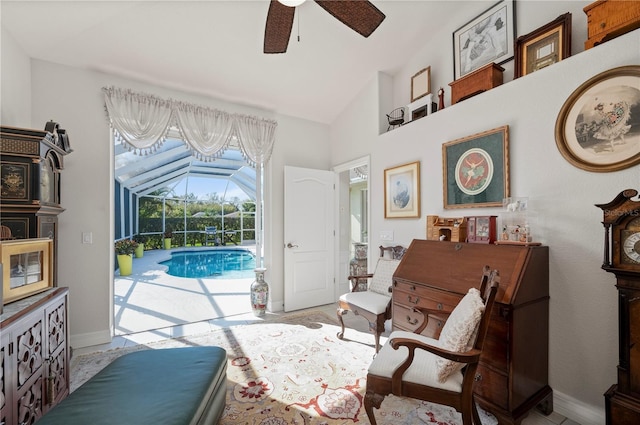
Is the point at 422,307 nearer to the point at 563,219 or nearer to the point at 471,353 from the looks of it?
the point at 471,353

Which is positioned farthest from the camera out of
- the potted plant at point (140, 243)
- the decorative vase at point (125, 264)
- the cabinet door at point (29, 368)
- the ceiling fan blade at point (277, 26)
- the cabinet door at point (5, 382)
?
the potted plant at point (140, 243)

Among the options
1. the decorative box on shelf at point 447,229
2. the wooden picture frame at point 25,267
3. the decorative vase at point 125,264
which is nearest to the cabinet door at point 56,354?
the wooden picture frame at point 25,267

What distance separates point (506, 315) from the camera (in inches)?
68.1

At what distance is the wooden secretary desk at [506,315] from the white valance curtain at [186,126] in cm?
288

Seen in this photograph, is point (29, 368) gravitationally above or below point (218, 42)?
below

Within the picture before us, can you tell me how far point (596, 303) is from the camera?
182 cm

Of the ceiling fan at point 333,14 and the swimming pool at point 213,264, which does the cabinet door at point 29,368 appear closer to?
the ceiling fan at point 333,14

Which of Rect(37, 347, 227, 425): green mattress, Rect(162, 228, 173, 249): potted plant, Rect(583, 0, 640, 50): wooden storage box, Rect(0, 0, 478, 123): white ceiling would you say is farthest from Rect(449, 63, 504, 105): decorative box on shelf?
Rect(162, 228, 173, 249): potted plant

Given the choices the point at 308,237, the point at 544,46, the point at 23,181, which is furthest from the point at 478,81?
the point at 23,181

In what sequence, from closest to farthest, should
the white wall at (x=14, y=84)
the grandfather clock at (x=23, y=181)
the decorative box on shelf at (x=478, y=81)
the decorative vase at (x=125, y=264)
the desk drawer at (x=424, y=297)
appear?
the grandfather clock at (x=23, y=181), the desk drawer at (x=424, y=297), the white wall at (x=14, y=84), the decorative box on shelf at (x=478, y=81), the decorative vase at (x=125, y=264)

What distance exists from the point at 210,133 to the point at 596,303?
4.10 m

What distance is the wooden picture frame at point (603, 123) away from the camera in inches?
66.6

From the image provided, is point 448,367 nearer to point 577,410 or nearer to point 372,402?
point 372,402

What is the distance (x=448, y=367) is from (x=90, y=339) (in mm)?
3583
